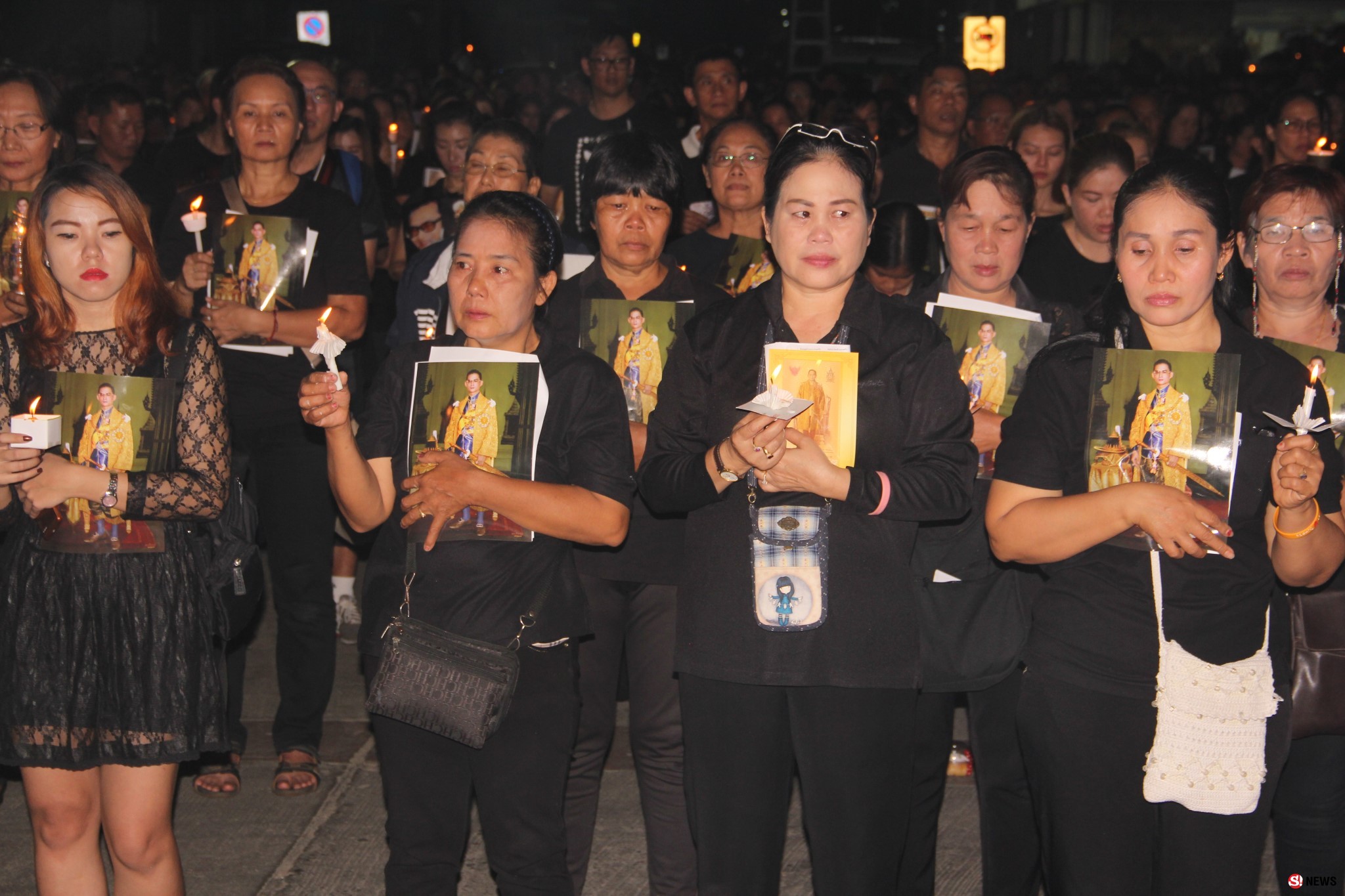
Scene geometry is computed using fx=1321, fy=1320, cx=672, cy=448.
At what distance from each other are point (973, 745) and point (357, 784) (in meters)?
2.25

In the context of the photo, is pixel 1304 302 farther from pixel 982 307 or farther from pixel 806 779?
pixel 806 779

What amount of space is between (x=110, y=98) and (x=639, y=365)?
500cm

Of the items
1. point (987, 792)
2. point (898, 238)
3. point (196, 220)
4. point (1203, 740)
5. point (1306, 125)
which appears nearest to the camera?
point (1203, 740)

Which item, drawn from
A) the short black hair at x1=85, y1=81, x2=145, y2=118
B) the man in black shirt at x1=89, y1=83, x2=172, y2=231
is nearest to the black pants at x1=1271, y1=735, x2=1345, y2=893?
the man in black shirt at x1=89, y1=83, x2=172, y2=231

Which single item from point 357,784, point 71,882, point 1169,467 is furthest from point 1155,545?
point 357,784

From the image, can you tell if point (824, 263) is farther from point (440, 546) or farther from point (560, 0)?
point (560, 0)

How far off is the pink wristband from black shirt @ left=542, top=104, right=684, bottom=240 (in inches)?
147

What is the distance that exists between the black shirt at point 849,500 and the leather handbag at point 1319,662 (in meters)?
1.00

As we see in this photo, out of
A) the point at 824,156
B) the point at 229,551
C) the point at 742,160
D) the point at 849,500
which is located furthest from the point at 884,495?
the point at 742,160

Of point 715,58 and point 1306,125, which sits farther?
point 715,58

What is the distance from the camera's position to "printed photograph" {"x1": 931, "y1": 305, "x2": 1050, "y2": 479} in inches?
139

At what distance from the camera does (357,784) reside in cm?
467

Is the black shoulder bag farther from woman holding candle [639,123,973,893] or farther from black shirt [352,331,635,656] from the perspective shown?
woman holding candle [639,123,973,893]

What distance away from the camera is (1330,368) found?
3168 mm
